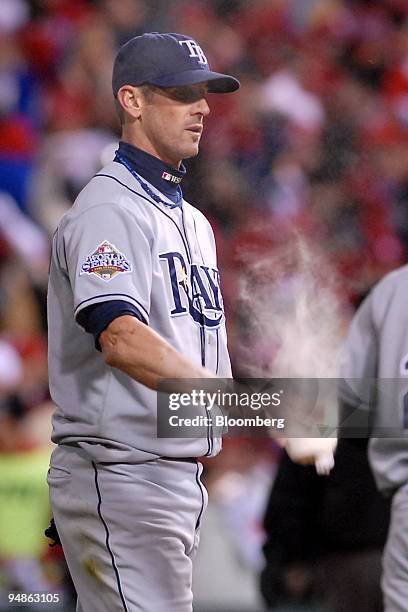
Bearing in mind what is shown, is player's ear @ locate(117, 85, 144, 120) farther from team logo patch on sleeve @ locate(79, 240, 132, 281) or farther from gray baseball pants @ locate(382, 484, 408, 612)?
gray baseball pants @ locate(382, 484, 408, 612)

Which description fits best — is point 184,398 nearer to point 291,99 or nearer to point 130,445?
point 130,445

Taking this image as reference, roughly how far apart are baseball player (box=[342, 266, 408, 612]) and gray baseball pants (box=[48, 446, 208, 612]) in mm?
464

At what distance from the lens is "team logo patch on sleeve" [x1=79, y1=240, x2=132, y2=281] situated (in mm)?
1558

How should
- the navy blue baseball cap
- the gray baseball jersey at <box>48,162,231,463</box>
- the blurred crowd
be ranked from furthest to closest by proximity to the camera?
the blurred crowd, the navy blue baseball cap, the gray baseball jersey at <box>48,162,231,463</box>

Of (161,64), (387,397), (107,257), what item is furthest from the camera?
(387,397)

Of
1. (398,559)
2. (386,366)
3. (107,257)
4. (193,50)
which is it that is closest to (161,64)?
(193,50)

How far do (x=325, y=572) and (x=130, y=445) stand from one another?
3.21 feet

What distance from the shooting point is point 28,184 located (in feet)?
8.15

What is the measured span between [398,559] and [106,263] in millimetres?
826

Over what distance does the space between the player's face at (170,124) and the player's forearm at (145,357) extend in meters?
0.40

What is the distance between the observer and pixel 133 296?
155 cm

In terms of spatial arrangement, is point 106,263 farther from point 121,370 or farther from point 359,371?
point 359,371

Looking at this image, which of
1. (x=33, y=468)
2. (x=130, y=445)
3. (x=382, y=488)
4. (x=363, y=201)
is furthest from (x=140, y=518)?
(x=363, y=201)

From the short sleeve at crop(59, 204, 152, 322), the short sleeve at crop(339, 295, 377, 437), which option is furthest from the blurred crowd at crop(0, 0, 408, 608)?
the short sleeve at crop(59, 204, 152, 322)
